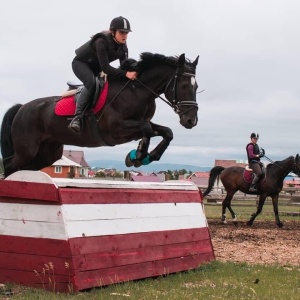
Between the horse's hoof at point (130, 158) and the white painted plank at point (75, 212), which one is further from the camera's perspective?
the horse's hoof at point (130, 158)

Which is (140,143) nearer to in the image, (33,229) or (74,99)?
(74,99)

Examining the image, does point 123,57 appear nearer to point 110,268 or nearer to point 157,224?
point 157,224

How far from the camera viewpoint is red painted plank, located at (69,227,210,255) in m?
5.53

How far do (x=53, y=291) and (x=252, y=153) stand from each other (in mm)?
10846

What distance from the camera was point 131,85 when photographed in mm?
6988

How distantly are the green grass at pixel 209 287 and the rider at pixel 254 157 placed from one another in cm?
820

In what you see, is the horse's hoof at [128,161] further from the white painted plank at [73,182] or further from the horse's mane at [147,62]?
the horse's mane at [147,62]

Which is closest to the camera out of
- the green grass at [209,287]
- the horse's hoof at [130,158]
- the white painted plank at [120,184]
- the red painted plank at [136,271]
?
the green grass at [209,287]

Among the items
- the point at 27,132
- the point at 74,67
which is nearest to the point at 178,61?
the point at 74,67

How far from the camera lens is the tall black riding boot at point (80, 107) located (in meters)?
6.98

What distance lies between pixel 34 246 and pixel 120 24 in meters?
3.00

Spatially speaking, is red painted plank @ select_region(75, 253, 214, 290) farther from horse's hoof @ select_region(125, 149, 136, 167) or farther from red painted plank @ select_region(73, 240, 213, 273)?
horse's hoof @ select_region(125, 149, 136, 167)

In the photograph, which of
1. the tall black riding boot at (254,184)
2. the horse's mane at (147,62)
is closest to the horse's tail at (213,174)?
the tall black riding boot at (254,184)

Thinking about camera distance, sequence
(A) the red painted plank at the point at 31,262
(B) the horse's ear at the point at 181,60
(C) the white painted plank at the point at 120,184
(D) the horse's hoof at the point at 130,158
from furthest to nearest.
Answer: (B) the horse's ear at the point at 181,60
(D) the horse's hoof at the point at 130,158
(C) the white painted plank at the point at 120,184
(A) the red painted plank at the point at 31,262
